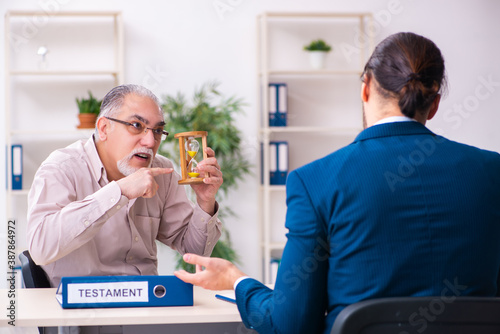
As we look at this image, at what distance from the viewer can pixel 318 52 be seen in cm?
473

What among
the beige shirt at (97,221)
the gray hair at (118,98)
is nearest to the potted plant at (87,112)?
the beige shirt at (97,221)

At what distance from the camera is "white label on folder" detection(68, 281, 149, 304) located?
5.13ft

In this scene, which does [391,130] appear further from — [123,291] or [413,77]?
[123,291]

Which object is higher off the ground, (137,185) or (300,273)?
(137,185)

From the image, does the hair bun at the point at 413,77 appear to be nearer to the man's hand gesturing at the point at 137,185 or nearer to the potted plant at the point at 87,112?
the man's hand gesturing at the point at 137,185

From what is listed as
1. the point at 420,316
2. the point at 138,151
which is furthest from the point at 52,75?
the point at 420,316

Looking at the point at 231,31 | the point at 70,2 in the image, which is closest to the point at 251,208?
the point at 231,31

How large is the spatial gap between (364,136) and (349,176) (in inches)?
5.1

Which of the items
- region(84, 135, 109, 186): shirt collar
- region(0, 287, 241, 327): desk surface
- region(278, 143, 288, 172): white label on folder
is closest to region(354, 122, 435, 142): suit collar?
region(0, 287, 241, 327): desk surface

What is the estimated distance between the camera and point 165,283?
5.24 ft

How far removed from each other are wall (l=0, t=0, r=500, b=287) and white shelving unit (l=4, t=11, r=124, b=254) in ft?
0.35

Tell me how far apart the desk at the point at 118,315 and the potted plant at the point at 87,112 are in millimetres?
2801

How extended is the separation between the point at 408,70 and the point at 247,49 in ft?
12.1

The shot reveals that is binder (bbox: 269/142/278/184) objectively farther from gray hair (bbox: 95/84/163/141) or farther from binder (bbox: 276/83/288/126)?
gray hair (bbox: 95/84/163/141)
